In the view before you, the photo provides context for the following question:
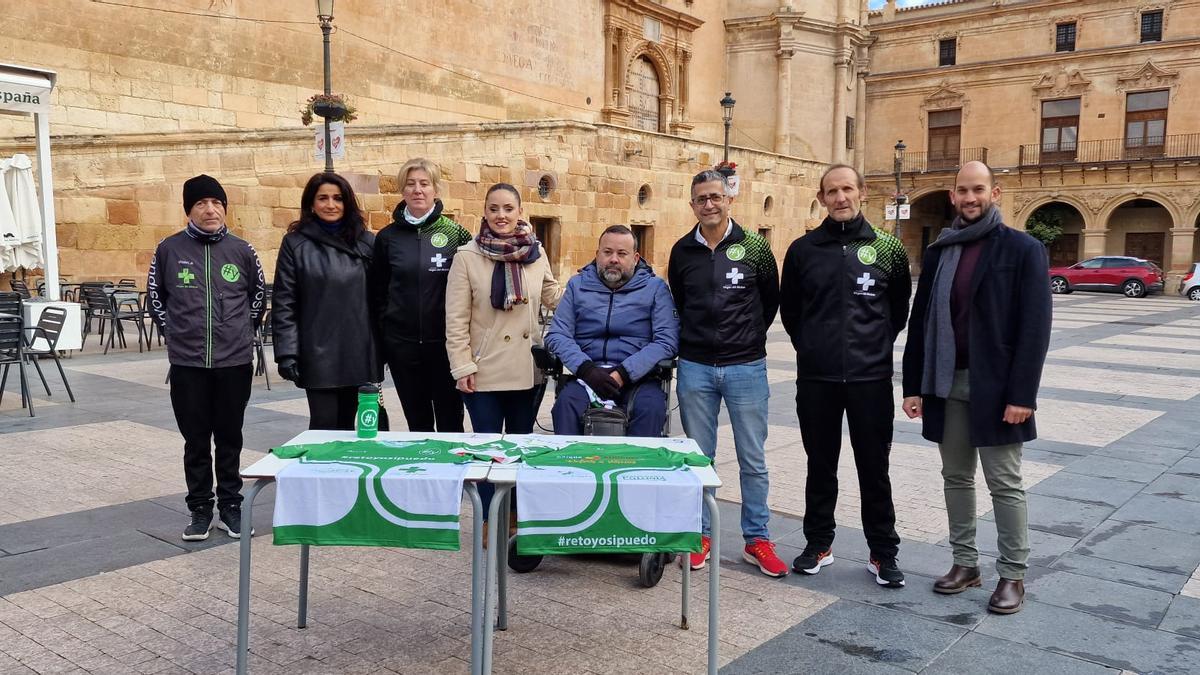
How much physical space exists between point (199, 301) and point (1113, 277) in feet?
113

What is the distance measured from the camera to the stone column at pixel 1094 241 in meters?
39.7

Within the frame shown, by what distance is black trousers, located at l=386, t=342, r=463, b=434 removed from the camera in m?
4.88

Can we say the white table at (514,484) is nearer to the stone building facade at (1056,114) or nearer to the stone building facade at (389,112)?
the stone building facade at (389,112)

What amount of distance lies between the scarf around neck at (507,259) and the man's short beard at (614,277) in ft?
1.34

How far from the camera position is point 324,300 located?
461cm

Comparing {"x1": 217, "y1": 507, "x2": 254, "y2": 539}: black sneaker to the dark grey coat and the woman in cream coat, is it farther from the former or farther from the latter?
the dark grey coat

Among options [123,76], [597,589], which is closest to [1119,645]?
[597,589]

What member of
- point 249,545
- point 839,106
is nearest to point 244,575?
point 249,545

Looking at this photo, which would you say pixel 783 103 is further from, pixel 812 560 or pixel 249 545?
pixel 249 545

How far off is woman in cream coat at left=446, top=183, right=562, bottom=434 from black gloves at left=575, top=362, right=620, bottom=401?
43 cm

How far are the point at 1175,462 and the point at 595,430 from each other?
4992mm

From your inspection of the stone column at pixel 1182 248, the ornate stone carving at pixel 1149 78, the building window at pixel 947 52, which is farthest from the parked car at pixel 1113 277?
the building window at pixel 947 52

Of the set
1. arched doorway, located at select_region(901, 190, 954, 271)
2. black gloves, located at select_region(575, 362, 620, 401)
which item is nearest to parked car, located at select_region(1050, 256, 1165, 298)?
arched doorway, located at select_region(901, 190, 954, 271)

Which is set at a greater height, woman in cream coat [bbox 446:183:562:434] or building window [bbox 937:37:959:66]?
building window [bbox 937:37:959:66]
